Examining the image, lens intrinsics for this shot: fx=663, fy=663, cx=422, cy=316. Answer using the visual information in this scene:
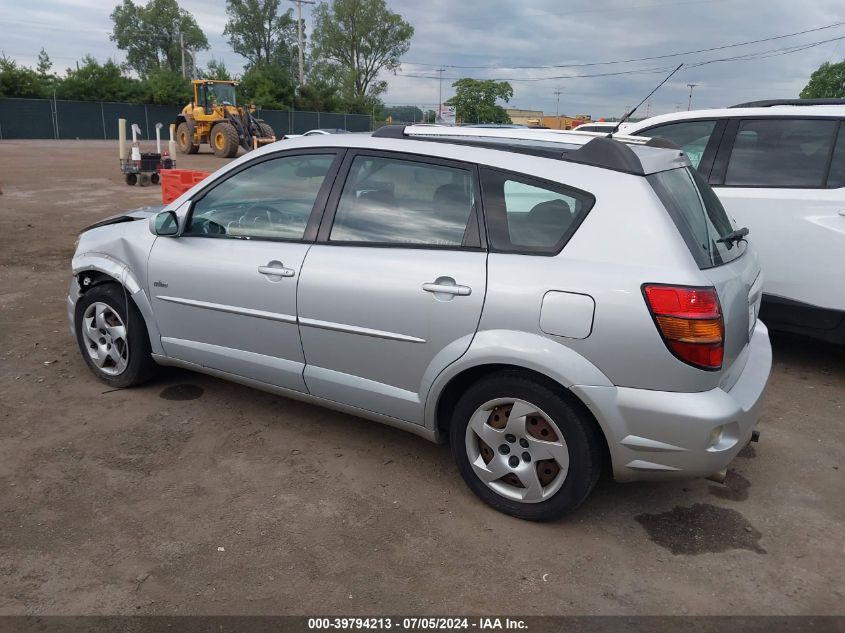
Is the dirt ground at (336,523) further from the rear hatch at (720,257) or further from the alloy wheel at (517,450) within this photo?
the rear hatch at (720,257)

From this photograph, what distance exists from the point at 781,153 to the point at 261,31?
80924 millimetres

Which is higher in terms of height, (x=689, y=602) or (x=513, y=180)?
(x=513, y=180)

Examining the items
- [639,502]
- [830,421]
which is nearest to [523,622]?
[639,502]

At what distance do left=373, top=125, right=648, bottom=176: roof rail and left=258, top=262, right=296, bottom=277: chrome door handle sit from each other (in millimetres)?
841

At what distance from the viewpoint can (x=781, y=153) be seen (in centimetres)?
482

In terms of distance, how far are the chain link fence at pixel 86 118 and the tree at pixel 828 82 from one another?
44.0 metres

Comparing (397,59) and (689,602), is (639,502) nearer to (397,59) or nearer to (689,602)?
(689,602)

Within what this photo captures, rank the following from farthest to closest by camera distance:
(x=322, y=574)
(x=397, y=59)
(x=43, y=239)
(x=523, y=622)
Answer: (x=397, y=59) < (x=43, y=239) < (x=322, y=574) < (x=523, y=622)

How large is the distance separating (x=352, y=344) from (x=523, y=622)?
4.82ft

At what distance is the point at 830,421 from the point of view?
163 inches

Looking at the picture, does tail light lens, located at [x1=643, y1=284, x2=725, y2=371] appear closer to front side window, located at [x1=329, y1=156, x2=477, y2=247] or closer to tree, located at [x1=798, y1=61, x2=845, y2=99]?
front side window, located at [x1=329, y1=156, x2=477, y2=247]

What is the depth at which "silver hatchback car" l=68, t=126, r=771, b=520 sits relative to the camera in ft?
8.58

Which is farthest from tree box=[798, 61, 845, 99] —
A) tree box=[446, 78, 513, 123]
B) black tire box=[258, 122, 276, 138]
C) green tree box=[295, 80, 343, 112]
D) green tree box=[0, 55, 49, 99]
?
green tree box=[0, 55, 49, 99]

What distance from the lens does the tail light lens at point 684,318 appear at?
2539 millimetres
